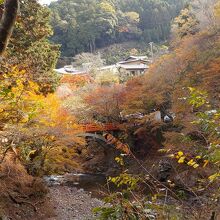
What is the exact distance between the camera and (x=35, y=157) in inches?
619

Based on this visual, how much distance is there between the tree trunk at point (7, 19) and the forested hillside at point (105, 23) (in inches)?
2088

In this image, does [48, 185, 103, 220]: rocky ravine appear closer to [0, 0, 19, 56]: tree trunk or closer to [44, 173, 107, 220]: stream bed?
[44, 173, 107, 220]: stream bed

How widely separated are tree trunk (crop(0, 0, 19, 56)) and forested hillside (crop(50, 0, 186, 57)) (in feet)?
174

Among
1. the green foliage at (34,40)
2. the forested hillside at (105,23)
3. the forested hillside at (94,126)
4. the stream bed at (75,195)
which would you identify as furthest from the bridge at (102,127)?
the forested hillside at (105,23)

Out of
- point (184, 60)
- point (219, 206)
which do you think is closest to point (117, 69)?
point (184, 60)

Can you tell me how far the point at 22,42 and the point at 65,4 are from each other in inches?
1723

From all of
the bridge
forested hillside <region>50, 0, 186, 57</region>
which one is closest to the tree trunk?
the bridge

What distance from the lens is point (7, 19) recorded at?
174 cm

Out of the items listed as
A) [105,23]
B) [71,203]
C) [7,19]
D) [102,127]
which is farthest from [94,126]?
[105,23]

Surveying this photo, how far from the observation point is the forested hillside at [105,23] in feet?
177

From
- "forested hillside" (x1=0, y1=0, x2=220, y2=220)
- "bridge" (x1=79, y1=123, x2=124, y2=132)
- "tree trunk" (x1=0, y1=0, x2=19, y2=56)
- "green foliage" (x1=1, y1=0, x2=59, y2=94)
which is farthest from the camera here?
"bridge" (x1=79, y1=123, x2=124, y2=132)

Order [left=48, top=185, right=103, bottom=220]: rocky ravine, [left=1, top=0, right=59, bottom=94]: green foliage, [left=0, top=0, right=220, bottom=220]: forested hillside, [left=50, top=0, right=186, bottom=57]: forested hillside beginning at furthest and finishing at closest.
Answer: [left=50, top=0, right=186, bottom=57]: forested hillside < [left=1, top=0, right=59, bottom=94]: green foliage < [left=48, top=185, right=103, bottom=220]: rocky ravine < [left=0, top=0, right=220, bottom=220]: forested hillside

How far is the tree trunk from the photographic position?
172cm

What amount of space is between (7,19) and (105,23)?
56917 millimetres
